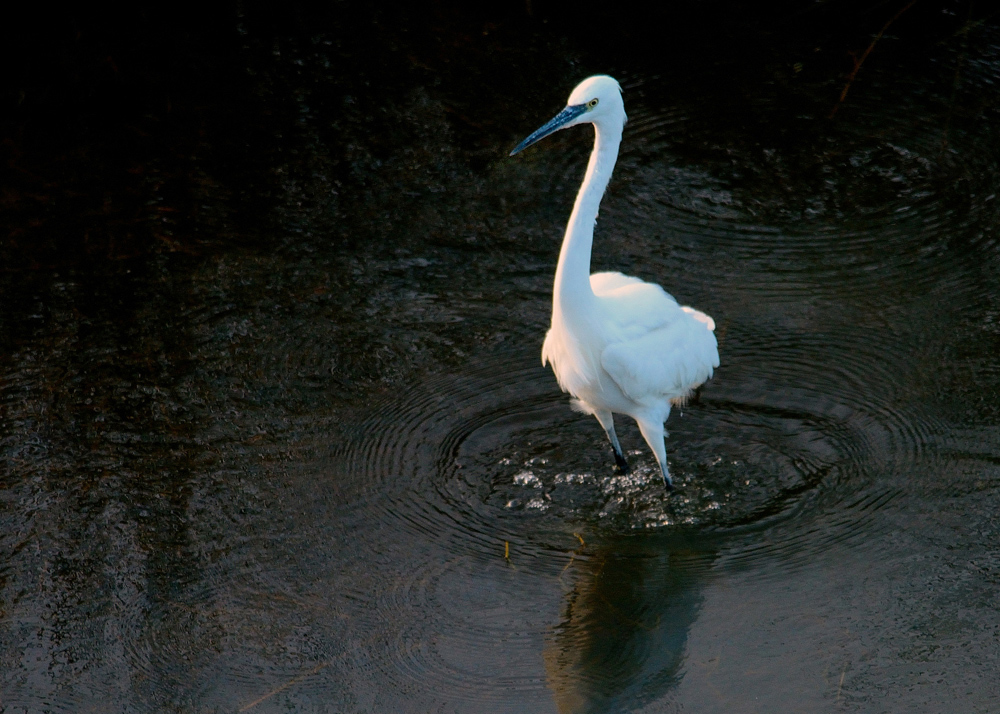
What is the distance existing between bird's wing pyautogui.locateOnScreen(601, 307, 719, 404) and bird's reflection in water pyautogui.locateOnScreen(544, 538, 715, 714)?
1.90 feet

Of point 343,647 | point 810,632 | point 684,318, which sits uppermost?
point 684,318

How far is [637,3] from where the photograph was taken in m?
7.71

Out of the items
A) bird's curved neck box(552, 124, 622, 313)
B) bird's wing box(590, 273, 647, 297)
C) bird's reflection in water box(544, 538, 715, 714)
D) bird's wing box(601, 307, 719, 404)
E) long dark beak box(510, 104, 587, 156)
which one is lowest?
bird's reflection in water box(544, 538, 715, 714)

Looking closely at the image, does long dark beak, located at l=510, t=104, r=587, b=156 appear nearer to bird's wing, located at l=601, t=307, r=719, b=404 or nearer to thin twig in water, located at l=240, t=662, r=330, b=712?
bird's wing, located at l=601, t=307, r=719, b=404

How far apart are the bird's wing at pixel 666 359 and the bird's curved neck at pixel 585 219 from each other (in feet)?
1.00

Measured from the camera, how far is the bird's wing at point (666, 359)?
3.96 meters

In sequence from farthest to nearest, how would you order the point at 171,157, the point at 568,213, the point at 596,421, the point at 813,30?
the point at 813,30 → the point at 171,157 → the point at 568,213 → the point at 596,421

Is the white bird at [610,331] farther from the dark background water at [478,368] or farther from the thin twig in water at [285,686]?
the thin twig in water at [285,686]

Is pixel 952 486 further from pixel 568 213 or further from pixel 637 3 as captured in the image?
pixel 637 3

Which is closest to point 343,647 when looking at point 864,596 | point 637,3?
point 864,596

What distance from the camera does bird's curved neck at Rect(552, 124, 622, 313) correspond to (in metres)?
3.74

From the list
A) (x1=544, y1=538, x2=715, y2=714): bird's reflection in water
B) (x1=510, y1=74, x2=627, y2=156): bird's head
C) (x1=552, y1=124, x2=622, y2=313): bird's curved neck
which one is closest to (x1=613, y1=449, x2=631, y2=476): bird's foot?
(x1=544, y1=538, x2=715, y2=714): bird's reflection in water

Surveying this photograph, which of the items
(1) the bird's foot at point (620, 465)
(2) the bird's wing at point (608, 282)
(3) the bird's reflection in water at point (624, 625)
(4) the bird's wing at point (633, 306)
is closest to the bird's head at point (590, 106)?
(4) the bird's wing at point (633, 306)

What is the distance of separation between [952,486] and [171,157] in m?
4.63
